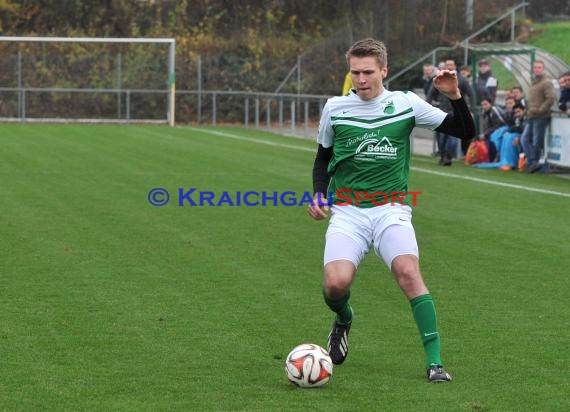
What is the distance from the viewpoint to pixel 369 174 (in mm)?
7258

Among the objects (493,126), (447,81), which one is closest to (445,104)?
(493,126)

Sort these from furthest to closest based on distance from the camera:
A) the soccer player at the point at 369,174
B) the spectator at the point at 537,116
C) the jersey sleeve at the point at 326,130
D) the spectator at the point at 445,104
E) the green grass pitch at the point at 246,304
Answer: the spectator at the point at 445,104, the spectator at the point at 537,116, the jersey sleeve at the point at 326,130, the soccer player at the point at 369,174, the green grass pitch at the point at 246,304

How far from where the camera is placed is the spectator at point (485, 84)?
2580 centimetres

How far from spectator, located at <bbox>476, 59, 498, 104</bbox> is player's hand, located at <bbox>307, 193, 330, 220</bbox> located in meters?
18.7

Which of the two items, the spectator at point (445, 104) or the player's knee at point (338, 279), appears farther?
the spectator at point (445, 104)

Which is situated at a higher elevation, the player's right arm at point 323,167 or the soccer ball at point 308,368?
the player's right arm at point 323,167

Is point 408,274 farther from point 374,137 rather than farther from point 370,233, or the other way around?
point 374,137

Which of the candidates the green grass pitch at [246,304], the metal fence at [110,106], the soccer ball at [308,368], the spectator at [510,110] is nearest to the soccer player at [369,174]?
the soccer ball at [308,368]

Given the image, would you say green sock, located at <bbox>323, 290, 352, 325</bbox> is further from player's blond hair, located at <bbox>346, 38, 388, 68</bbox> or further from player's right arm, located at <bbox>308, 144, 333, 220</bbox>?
player's blond hair, located at <bbox>346, 38, 388, 68</bbox>

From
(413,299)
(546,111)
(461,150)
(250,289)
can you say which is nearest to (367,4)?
(461,150)

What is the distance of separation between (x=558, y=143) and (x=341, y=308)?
15580 millimetres

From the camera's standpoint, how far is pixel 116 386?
22.2ft

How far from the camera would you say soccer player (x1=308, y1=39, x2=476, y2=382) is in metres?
7.03

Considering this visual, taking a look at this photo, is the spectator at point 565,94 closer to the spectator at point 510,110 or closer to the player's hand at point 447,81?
the spectator at point 510,110
